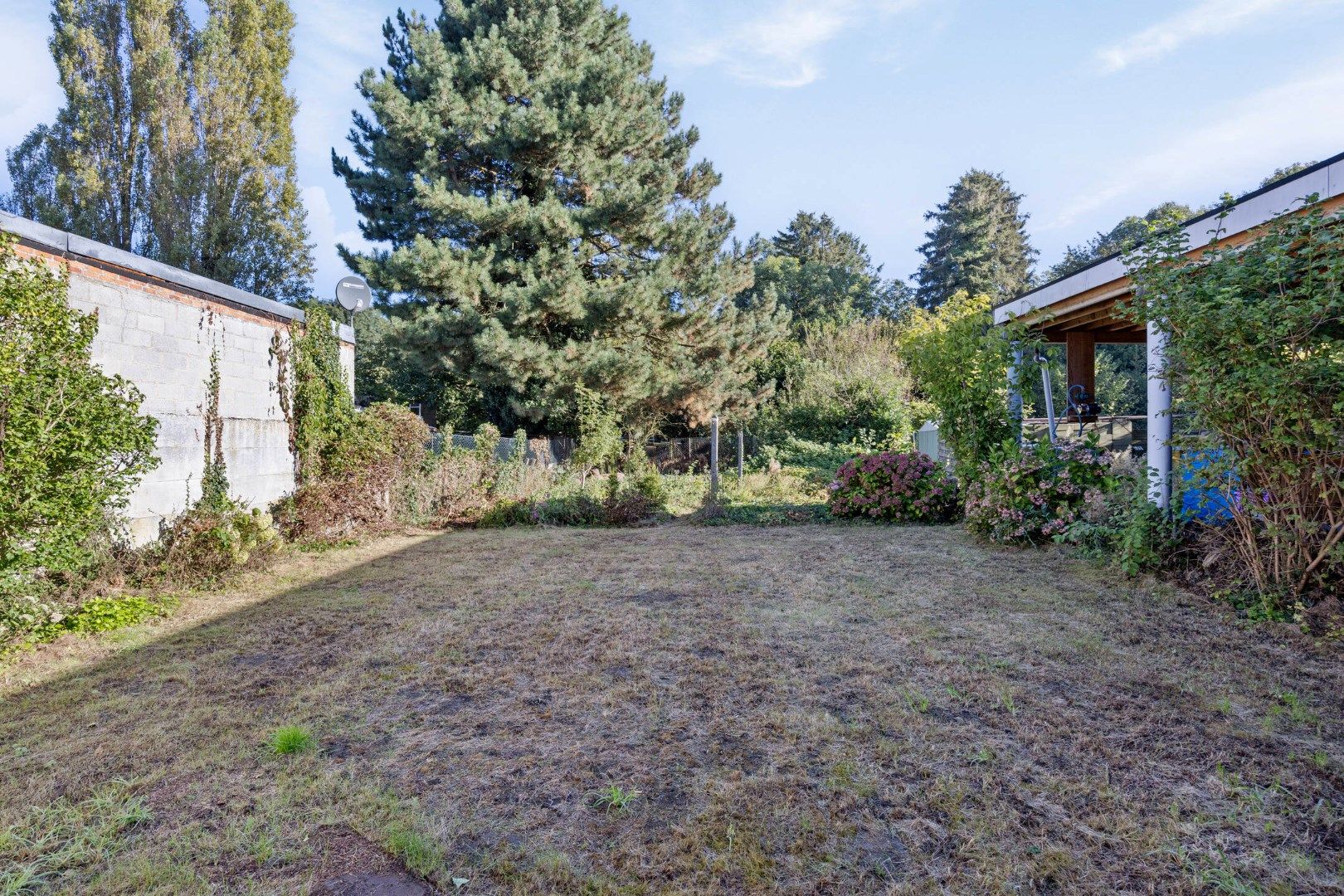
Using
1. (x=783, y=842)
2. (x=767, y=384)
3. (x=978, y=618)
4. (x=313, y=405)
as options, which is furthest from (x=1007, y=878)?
(x=767, y=384)

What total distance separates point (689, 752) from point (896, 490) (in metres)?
6.82

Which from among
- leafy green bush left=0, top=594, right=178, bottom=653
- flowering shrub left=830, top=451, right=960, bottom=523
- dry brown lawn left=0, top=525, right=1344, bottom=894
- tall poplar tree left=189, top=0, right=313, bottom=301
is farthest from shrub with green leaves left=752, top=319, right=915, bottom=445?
tall poplar tree left=189, top=0, right=313, bottom=301

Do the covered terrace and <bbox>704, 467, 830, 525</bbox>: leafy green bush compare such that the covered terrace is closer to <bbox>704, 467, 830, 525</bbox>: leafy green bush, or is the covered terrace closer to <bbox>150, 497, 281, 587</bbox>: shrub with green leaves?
<bbox>704, 467, 830, 525</bbox>: leafy green bush

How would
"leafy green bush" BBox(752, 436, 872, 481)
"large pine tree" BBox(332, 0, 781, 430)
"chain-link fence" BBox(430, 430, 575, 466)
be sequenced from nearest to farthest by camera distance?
"chain-link fence" BBox(430, 430, 575, 466), "large pine tree" BBox(332, 0, 781, 430), "leafy green bush" BBox(752, 436, 872, 481)

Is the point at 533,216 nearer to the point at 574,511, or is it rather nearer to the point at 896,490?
the point at 574,511

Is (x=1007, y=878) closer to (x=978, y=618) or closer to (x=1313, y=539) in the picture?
(x=978, y=618)

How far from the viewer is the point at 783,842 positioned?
1.97 metres

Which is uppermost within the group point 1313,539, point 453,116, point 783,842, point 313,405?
point 453,116

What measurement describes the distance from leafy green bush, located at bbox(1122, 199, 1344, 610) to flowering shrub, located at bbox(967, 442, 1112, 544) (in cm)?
175

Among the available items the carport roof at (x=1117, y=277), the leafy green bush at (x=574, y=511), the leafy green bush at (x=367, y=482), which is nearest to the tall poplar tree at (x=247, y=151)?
the leafy green bush at (x=367, y=482)

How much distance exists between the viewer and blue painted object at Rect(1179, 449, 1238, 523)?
4.13 meters

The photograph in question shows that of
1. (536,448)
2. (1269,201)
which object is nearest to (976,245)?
(536,448)

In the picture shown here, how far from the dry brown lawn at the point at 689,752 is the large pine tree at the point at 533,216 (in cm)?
987

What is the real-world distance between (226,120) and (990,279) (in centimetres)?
3379
